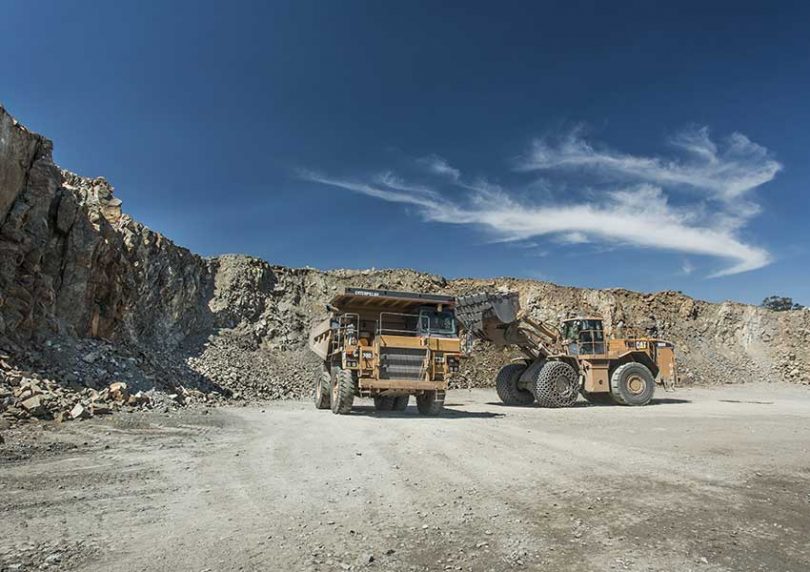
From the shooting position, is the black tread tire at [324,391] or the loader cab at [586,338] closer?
the black tread tire at [324,391]

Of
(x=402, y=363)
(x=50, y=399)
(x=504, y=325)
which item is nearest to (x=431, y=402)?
(x=402, y=363)

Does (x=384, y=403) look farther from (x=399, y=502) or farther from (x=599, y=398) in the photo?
(x=399, y=502)

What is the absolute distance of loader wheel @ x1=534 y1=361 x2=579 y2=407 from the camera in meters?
17.5

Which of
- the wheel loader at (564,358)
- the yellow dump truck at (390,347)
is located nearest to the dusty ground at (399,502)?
the yellow dump truck at (390,347)

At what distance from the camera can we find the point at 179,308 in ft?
99.9

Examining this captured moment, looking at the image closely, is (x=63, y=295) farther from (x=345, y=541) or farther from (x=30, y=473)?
(x=345, y=541)

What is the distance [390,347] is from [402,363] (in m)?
0.48

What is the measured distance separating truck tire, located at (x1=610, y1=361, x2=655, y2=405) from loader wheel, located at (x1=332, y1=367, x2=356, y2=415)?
9867 mm

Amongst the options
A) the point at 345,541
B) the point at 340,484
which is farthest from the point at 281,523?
the point at 340,484

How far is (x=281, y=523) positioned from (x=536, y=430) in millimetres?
7442

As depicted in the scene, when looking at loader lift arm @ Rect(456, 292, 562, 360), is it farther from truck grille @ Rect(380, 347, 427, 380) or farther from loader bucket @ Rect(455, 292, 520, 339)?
truck grille @ Rect(380, 347, 427, 380)

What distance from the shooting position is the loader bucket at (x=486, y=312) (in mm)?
17047

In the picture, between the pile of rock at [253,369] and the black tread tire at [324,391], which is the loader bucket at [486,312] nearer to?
the black tread tire at [324,391]

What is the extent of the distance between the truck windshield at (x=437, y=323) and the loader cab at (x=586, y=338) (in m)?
6.62
